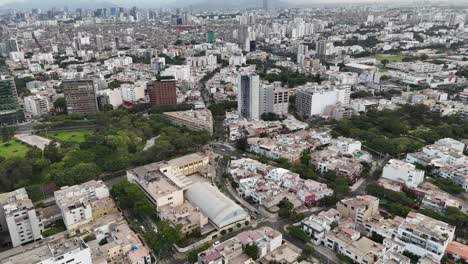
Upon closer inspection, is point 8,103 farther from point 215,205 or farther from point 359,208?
point 359,208

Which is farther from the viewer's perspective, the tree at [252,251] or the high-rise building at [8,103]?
the high-rise building at [8,103]

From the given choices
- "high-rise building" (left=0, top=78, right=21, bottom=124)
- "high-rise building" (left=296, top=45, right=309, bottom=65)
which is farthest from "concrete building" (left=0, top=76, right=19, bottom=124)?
"high-rise building" (left=296, top=45, right=309, bottom=65)

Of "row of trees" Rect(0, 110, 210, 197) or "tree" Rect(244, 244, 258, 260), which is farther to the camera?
"row of trees" Rect(0, 110, 210, 197)

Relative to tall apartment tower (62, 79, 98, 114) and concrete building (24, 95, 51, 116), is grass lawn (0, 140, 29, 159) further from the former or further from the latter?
concrete building (24, 95, 51, 116)

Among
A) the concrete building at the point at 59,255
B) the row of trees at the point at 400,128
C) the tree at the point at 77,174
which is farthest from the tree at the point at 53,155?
the row of trees at the point at 400,128

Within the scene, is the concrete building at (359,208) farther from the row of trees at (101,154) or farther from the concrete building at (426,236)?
the row of trees at (101,154)

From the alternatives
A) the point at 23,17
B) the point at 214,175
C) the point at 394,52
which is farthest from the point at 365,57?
the point at 23,17

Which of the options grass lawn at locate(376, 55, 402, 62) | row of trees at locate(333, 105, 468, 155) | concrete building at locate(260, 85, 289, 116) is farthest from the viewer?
grass lawn at locate(376, 55, 402, 62)

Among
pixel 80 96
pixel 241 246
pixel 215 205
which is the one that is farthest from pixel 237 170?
pixel 80 96
